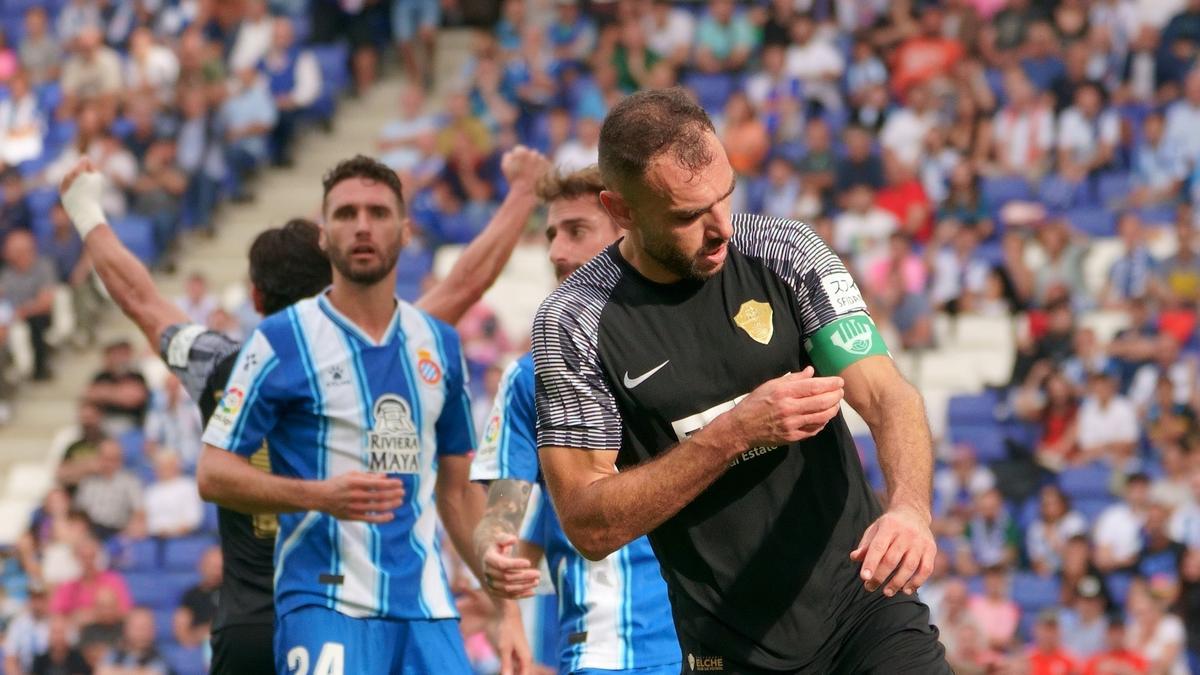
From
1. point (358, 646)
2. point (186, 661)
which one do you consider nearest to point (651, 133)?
point (358, 646)

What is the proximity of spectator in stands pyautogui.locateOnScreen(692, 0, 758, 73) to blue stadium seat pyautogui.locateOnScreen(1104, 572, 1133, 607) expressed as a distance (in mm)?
8341

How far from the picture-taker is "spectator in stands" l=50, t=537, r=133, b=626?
15695 millimetres

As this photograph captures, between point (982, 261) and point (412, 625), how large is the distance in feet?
37.2

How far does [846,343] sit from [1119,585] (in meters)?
9.92

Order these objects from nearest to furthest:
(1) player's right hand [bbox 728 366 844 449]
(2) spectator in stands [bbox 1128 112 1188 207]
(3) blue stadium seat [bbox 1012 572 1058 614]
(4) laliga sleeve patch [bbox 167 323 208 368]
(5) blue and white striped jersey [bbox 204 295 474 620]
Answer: (1) player's right hand [bbox 728 366 844 449] < (5) blue and white striped jersey [bbox 204 295 474 620] < (4) laliga sleeve patch [bbox 167 323 208 368] < (3) blue stadium seat [bbox 1012 572 1058 614] < (2) spectator in stands [bbox 1128 112 1188 207]

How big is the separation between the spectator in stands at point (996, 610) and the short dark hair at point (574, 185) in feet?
25.8

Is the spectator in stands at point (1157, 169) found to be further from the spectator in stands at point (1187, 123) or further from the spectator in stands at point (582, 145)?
the spectator in stands at point (582, 145)

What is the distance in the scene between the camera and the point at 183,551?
1622 cm

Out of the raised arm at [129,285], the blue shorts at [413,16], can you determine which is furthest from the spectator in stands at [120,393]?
the raised arm at [129,285]

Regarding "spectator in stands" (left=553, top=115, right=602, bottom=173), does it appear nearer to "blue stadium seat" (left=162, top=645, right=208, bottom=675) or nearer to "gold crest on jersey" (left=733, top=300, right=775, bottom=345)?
"blue stadium seat" (left=162, top=645, right=208, bottom=675)

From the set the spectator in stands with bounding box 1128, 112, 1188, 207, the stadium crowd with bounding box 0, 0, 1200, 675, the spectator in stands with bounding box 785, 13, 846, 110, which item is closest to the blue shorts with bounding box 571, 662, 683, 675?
the stadium crowd with bounding box 0, 0, 1200, 675

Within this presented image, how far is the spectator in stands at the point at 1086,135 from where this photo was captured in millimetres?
18188

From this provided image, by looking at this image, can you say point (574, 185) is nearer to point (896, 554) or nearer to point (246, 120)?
point (896, 554)

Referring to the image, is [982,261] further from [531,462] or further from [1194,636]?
[531,462]
